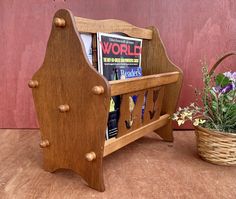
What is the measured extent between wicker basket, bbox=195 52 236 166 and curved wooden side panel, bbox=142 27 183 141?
0.15 metres

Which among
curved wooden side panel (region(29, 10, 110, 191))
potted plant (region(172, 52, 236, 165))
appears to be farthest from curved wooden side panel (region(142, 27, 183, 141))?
curved wooden side panel (region(29, 10, 110, 191))

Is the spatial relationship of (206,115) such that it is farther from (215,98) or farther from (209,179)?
(209,179)

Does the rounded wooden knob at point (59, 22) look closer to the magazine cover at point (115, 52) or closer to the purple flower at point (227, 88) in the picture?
the magazine cover at point (115, 52)

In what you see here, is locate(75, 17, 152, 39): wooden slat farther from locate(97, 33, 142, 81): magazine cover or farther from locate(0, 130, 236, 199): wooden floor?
locate(0, 130, 236, 199): wooden floor

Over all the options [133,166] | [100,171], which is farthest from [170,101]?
[100,171]

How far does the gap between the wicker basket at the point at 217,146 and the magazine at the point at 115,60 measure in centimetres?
23

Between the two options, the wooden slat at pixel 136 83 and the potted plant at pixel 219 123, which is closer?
the wooden slat at pixel 136 83

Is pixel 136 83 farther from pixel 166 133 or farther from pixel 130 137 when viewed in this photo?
pixel 166 133

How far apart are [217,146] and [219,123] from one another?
7 centimetres

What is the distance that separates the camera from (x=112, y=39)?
0.65 metres

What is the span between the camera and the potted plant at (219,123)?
0.65m

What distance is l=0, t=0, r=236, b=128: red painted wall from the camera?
33.9 inches

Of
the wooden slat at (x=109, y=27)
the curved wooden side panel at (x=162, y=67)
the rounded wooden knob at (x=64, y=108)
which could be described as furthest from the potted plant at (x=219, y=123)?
the rounded wooden knob at (x=64, y=108)

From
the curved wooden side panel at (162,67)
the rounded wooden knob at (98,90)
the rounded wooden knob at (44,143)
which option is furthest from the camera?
the curved wooden side panel at (162,67)
